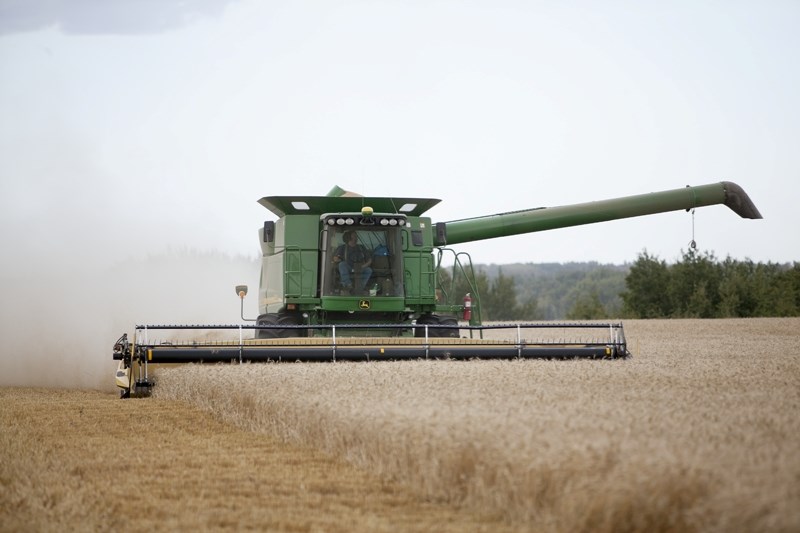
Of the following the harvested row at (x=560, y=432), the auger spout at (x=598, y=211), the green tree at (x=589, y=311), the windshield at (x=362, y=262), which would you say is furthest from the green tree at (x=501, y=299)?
the harvested row at (x=560, y=432)

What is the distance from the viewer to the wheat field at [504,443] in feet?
13.6

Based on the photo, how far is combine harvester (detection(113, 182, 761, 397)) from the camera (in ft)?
40.2

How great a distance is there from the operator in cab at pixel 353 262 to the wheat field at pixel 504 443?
348 cm

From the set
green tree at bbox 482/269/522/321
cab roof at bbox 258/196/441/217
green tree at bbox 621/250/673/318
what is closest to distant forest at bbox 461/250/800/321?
green tree at bbox 621/250/673/318

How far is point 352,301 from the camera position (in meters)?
13.9

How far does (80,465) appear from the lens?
7.07 metres

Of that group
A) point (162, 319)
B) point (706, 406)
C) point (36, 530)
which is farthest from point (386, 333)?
point (162, 319)

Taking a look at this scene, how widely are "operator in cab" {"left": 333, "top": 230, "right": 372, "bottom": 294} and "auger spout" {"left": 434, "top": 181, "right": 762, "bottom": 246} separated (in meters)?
2.32

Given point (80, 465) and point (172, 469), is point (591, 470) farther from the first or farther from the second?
point (80, 465)

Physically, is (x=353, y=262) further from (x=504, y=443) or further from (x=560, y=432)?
(x=504, y=443)

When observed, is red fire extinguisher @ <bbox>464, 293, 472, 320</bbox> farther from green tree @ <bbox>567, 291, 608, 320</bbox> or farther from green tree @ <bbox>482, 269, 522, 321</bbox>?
green tree @ <bbox>482, 269, 522, 321</bbox>

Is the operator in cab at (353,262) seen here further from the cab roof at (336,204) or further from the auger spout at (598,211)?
the auger spout at (598,211)

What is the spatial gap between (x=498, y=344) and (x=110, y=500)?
7.42 meters

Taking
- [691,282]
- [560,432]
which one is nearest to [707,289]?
[691,282]
